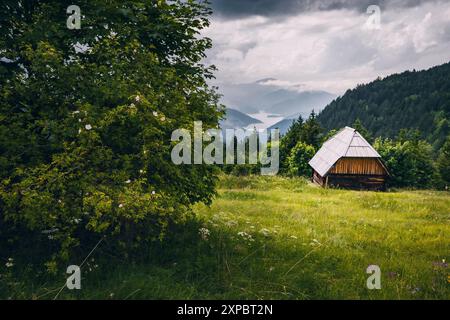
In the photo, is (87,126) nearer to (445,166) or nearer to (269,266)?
(269,266)

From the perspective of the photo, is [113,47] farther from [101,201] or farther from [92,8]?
[101,201]

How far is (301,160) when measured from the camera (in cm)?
5500

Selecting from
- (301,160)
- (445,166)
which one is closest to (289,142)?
(301,160)

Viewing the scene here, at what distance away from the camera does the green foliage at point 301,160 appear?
54.7 metres

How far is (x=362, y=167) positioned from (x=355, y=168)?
867 millimetres

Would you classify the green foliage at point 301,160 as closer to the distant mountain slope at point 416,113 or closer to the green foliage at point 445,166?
the green foliage at point 445,166

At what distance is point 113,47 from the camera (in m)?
6.95

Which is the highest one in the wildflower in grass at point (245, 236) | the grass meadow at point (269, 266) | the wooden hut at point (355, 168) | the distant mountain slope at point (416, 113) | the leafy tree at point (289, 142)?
the distant mountain slope at point (416, 113)

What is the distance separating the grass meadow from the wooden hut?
2661cm

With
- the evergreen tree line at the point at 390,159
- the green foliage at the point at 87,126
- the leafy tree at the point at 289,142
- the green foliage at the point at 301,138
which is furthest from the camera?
the leafy tree at the point at 289,142

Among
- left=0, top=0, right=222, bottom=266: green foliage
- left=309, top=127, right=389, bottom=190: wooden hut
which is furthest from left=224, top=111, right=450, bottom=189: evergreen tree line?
left=0, top=0, right=222, bottom=266: green foliage

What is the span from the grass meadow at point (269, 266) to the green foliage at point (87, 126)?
74cm

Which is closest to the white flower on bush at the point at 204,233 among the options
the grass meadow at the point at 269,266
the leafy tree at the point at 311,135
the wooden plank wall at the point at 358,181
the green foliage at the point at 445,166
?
the grass meadow at the point at 269,266
